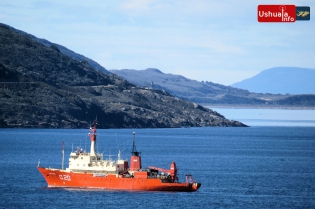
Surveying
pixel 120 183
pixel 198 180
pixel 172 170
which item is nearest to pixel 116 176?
pixel 120 183

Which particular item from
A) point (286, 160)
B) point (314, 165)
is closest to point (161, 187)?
point (314, 165)

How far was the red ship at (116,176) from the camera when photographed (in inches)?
3735

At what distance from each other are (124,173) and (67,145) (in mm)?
98309

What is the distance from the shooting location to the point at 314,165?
150 m

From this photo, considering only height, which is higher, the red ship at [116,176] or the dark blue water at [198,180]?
the red ship at [116,176]

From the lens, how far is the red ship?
94875 mm

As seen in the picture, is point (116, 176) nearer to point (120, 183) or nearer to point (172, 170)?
point (120, 183)

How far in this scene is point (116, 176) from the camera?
312ft

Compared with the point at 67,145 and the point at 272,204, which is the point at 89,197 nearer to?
the point at 272,204

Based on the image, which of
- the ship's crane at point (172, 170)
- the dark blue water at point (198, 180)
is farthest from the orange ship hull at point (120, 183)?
the dark blue water at point (198, 180)

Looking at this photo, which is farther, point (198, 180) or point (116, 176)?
point (198, 180)

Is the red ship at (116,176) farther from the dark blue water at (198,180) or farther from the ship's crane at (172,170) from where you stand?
the dark blue water at (198,180)

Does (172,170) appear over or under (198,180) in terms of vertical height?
over

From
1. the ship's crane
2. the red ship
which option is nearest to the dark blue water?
the red ship
